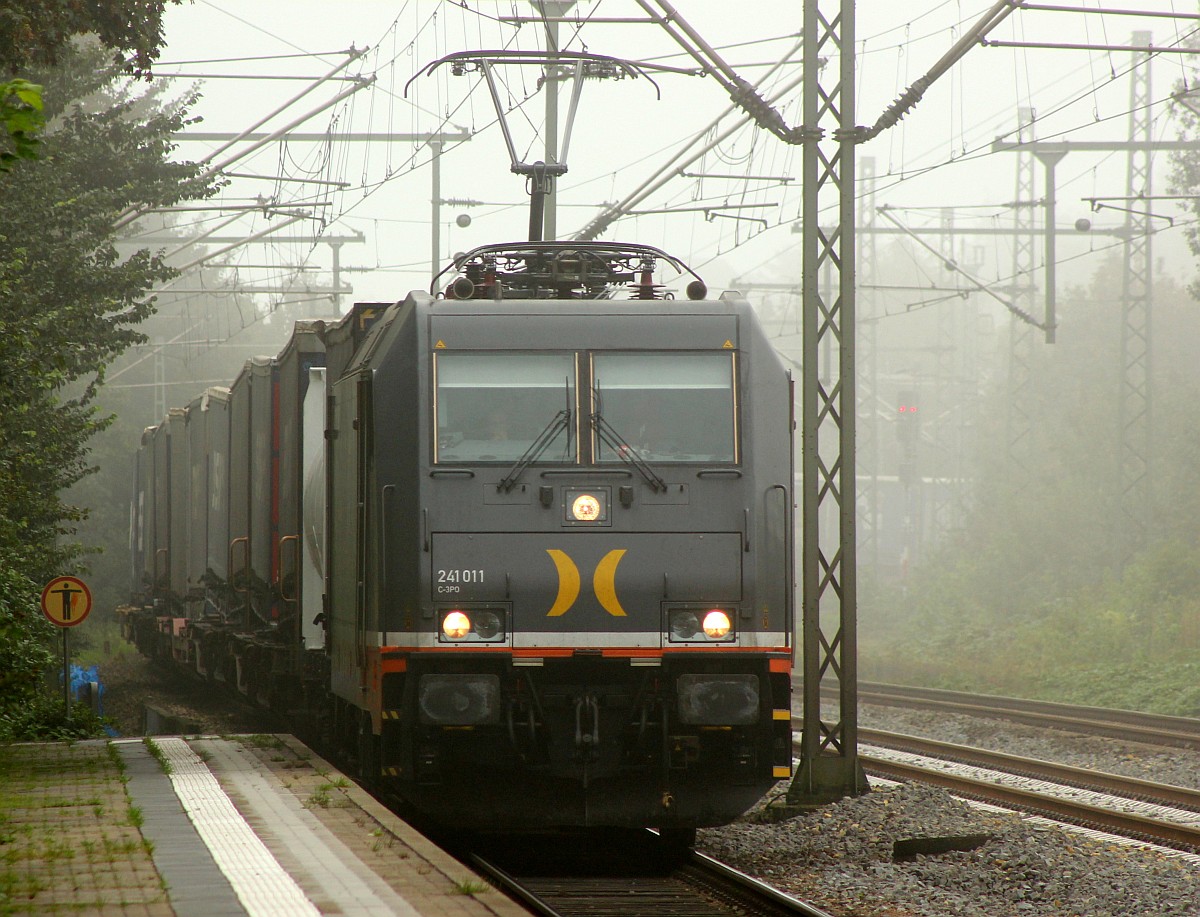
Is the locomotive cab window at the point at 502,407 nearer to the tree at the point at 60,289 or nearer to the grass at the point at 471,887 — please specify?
the grass at the point at 471,887

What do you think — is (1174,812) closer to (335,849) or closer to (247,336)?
(335,849)

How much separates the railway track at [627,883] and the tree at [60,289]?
5.35m

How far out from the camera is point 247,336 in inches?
2869

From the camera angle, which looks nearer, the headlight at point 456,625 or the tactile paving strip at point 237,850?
the tactile paving strip at point 237,850

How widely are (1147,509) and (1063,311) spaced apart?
22963mm

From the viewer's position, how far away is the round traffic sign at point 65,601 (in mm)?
18312

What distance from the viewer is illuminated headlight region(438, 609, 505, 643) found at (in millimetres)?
9500

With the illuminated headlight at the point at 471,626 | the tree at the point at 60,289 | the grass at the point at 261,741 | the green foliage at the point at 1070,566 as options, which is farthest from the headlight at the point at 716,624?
the green foliage at the point at 1070,566

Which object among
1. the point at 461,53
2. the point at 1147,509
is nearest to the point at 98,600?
the point at 1147,509

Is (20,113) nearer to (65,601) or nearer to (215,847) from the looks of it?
(215,847)

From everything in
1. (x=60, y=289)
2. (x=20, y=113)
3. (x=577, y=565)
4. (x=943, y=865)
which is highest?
(x=60, y=289)

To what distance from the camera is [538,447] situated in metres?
9.75

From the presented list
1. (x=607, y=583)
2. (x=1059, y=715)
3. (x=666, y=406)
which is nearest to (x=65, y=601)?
(x=607, y=583)

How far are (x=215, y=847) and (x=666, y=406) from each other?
12.0ft
